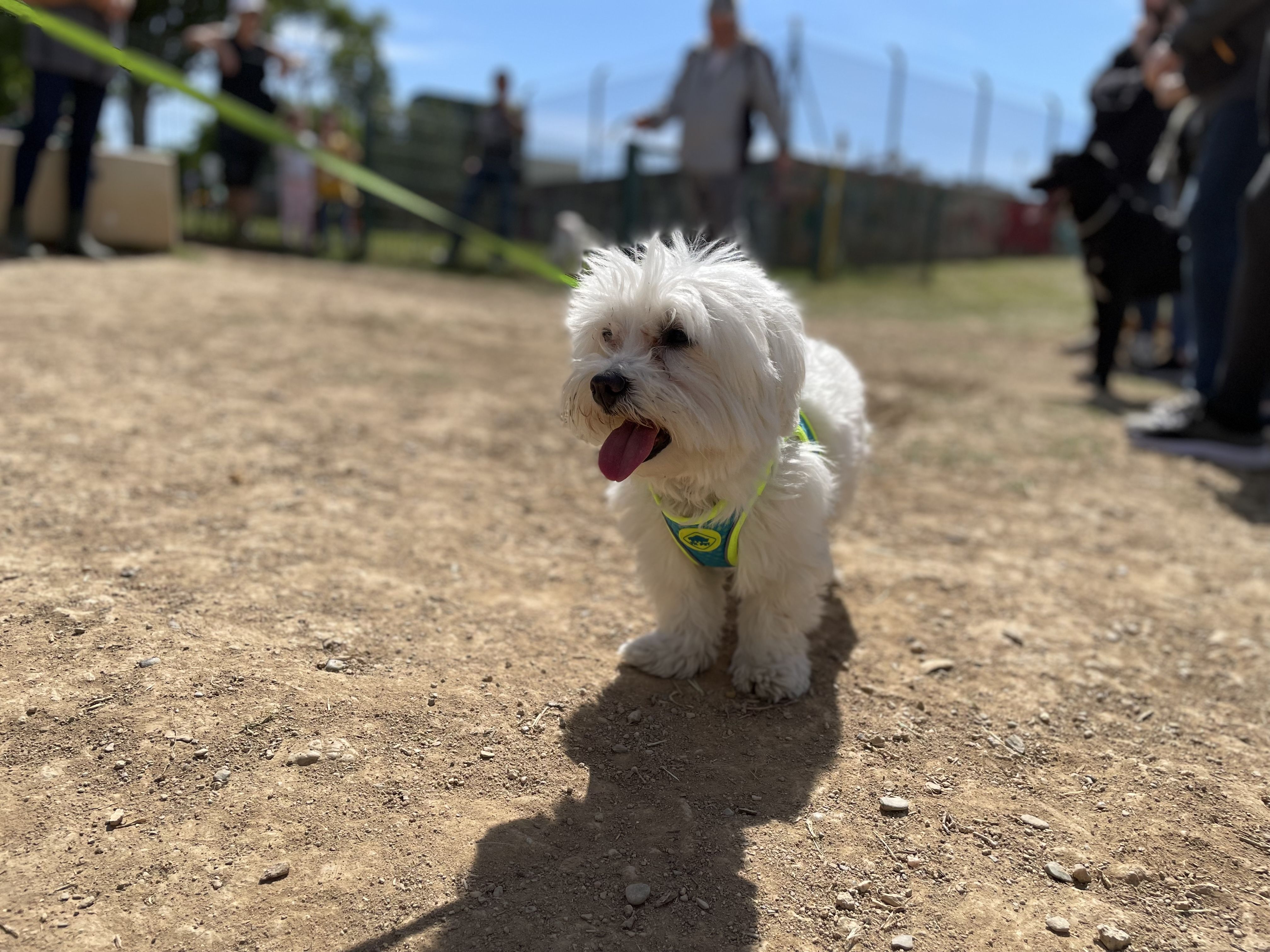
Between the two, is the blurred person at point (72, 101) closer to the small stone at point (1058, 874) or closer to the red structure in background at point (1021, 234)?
the small stone at point (1058, 874)

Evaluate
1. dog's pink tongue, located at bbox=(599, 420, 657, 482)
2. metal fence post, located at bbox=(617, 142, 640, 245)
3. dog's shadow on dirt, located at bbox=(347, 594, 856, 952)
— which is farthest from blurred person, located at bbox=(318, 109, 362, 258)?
dog's shadow on dirt, located at bbox=(347, 594, 856, 952)

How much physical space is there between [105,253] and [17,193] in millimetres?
1074

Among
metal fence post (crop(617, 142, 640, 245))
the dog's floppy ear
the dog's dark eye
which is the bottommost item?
the dog's dark eye

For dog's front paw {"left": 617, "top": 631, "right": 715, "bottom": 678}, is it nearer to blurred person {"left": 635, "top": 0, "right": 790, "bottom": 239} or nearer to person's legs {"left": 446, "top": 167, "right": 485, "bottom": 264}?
blurred person {"left": 635, "top": 0, "right": 790, "bottom": 239}

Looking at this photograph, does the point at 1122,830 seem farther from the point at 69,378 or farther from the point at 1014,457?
the point at 69,378

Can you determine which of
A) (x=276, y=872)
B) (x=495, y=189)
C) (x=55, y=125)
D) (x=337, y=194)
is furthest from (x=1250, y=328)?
(x=337, y=194)

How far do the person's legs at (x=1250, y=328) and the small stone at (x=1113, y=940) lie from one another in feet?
15.0

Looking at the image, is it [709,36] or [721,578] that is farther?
[709,36]

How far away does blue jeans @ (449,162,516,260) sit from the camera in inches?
531

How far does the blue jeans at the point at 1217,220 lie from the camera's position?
593 cm

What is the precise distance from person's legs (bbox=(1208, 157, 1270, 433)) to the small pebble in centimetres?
459

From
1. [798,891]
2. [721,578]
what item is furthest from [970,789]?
[721,578]

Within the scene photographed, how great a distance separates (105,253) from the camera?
8.70 meters

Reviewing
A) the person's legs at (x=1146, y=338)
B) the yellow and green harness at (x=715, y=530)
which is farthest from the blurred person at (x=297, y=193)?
the yellow and green harness at (x=715, y=530)
